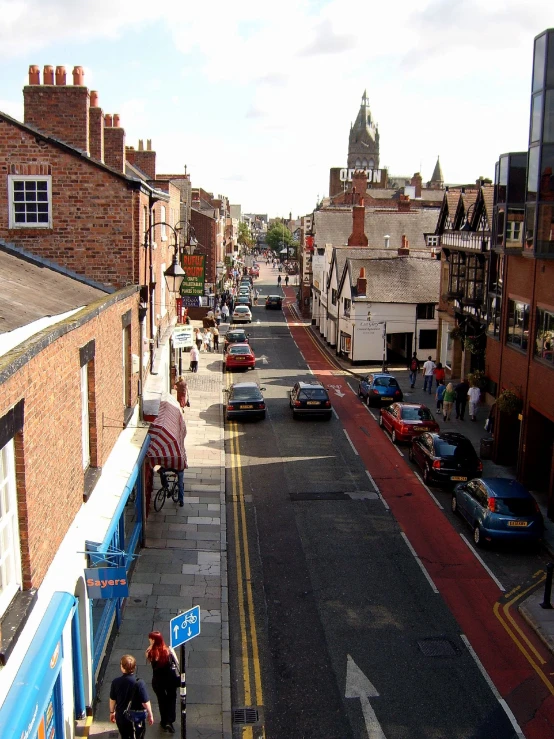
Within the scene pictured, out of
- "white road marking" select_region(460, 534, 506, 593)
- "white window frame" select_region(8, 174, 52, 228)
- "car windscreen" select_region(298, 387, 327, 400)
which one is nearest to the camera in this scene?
"white road marking" select_region(460, 534, 506, 593)

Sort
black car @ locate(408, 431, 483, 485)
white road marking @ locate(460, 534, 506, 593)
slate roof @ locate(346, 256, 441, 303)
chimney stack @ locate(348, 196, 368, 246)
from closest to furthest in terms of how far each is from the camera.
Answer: white road marking @ locate(460, 534, 506, 593) → black car @ locate(408, 431, 483, 485) → slate roof @ locate(346, 256, 441, 303) → chimney stack @ locate(348, 196, 368, 246)

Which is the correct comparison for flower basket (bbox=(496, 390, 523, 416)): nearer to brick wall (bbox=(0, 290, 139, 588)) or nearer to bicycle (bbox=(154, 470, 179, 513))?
bicycle (bbox=(154, 470, 179, 513))

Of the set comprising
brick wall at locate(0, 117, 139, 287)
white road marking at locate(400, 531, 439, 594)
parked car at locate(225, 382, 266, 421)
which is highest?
brick wall at locate(0, 117, 139, 287)

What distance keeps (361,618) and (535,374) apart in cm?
1102

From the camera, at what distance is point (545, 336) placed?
21.6m

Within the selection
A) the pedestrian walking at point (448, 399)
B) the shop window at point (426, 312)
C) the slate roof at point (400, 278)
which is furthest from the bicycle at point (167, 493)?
the shop window at point (426, 312)

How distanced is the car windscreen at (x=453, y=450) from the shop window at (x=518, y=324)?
3787mm

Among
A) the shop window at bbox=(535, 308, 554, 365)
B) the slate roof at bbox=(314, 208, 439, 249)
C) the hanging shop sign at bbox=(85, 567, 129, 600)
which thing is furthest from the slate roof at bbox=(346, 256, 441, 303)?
the hanging shop sign at bbox=(85, 567, 129, 600)

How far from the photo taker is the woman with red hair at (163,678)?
10.8 meters

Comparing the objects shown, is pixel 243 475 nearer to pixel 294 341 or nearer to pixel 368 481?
pixel 368 481

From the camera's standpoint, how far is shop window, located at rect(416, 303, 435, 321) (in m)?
45.2

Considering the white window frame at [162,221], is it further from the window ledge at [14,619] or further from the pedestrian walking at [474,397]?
the window ledge at [14,619]

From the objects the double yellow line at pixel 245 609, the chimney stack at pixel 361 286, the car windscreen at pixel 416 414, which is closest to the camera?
the double yellow line at pixel 245 609

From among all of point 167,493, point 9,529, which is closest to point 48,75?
point 167,493
